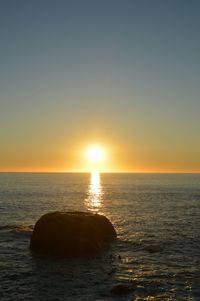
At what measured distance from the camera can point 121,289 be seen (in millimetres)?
25391

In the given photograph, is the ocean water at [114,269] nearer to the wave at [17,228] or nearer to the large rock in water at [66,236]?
the wave at [17,228]

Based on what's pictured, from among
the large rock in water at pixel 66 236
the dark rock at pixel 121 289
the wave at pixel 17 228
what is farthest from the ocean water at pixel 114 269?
the large rock in water at pixel 66 236

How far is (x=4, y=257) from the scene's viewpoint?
34844 millimetres

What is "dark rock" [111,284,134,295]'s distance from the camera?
25047 millimetres

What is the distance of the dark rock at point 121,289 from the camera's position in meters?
25.0

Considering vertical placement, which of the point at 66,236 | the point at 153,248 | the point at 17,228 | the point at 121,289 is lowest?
the point at 121,289

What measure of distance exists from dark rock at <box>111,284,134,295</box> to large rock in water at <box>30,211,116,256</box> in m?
9.98

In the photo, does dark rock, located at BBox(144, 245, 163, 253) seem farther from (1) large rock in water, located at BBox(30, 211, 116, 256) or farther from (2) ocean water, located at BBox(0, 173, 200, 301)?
(1) large rock in water, located at BBox(30, 211, 116, 256)

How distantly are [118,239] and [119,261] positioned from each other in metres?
9.83

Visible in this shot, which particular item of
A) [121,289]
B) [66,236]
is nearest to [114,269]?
[121,289]

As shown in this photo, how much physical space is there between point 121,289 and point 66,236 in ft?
39.4

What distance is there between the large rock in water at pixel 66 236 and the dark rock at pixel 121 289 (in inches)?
393

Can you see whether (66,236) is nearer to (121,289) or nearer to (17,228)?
(121,289)

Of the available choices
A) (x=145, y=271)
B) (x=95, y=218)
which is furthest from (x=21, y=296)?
(x=95, y=218)
